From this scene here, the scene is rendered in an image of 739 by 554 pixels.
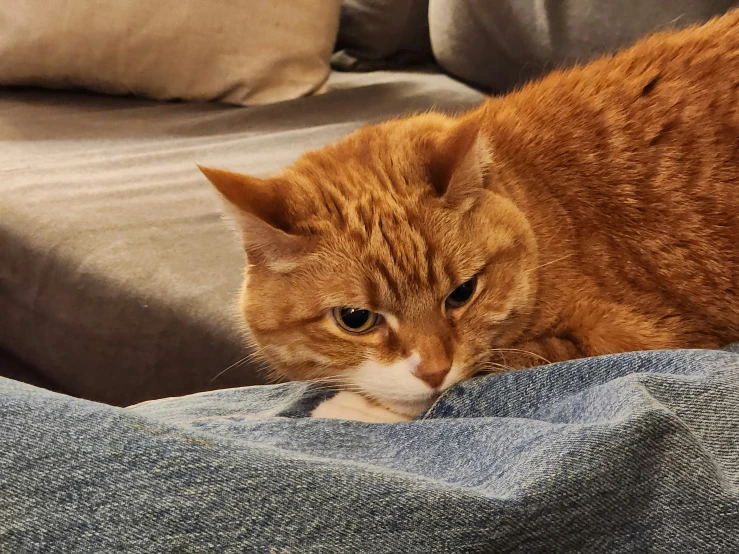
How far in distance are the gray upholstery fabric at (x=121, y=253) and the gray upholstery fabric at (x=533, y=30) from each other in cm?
60

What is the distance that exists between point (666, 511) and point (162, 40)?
189 cm

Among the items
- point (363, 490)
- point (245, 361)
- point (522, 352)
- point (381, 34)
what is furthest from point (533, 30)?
point (363, 490)

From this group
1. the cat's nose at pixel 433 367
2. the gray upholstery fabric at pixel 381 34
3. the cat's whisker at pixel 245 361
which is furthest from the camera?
the gray upholstery fabric at pixel 381 34

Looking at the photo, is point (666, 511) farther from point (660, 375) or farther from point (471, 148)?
point (471, 148)

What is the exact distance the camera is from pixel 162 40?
6.05 feet

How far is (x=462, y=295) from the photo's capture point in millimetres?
999

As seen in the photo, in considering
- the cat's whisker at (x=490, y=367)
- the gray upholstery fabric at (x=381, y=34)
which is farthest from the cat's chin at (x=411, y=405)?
the gray upholstery fabric at (x=381, y=34)

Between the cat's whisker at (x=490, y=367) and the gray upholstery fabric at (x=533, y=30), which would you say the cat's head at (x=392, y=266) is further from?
the gray upholstery fabric at (x=533, y=30)

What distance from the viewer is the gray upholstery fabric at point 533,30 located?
160 centimetres

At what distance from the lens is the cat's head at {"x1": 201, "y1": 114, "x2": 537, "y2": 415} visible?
0.94 metres

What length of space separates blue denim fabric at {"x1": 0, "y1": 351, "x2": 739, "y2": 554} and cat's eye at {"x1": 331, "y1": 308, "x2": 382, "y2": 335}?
36 cm

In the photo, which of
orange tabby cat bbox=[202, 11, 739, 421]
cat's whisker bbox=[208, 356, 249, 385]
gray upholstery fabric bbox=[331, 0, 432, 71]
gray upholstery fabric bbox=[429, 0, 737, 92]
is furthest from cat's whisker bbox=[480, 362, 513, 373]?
gray upholstery fabric bbox=[331, 0, 432, 71]

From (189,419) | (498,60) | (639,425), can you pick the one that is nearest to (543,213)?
(639,425)

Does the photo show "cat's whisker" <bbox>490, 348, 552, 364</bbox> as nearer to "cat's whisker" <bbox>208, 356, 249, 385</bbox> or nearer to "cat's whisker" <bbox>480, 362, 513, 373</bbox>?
"cat's whisker" <bbox>480, 362, 513, 373</bbox>
